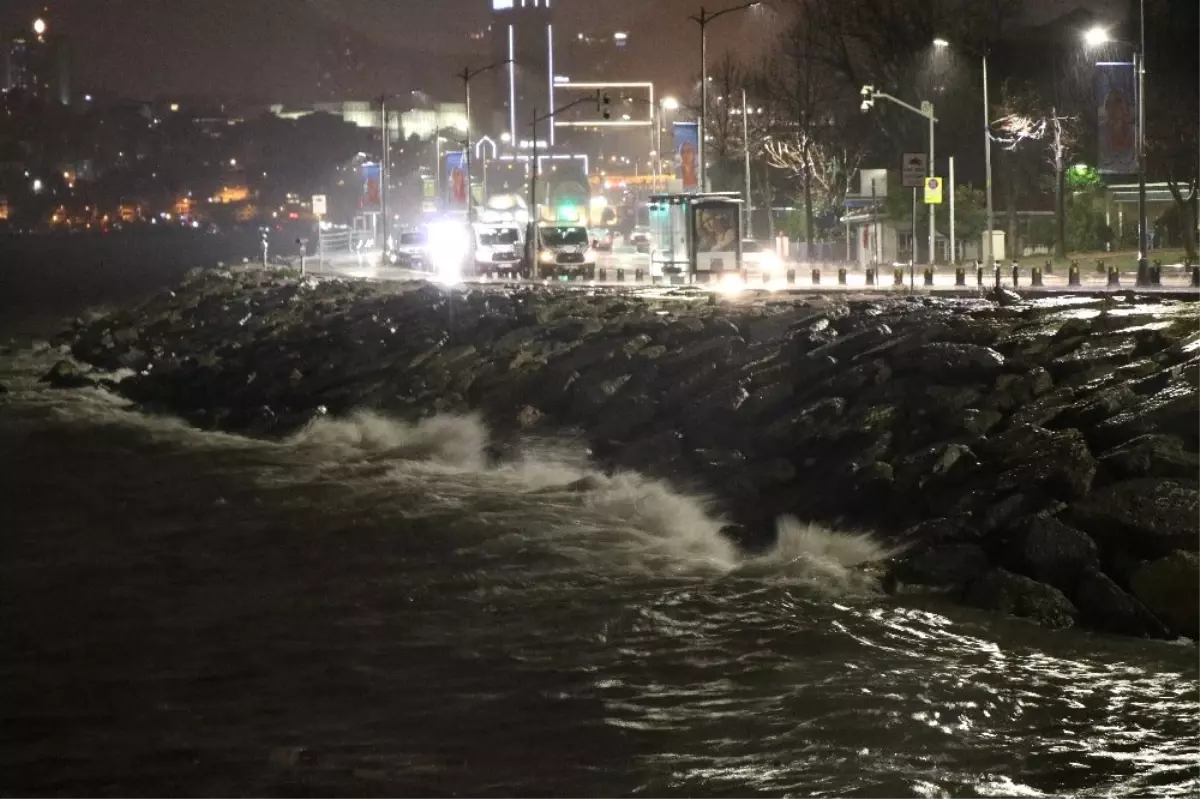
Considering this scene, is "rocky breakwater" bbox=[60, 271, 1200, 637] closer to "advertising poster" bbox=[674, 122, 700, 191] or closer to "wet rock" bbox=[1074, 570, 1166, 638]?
"wet rock" bbox=[1074, 570, 1166, 638]

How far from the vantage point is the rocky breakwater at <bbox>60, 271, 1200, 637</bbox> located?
1476cm

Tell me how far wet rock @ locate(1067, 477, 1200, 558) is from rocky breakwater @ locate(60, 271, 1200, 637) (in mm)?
22

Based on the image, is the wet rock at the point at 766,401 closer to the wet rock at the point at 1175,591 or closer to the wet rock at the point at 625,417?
the wet rock at the point at 625,417

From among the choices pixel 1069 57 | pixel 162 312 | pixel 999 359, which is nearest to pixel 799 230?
pixel 1069 57

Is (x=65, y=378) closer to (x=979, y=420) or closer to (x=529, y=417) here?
(x=529, y=417)

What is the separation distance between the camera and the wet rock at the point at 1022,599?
1407 centimetres

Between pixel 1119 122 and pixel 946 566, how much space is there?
34.4m

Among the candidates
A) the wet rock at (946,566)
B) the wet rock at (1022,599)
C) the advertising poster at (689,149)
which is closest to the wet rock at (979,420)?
the wet rock at (946,566)

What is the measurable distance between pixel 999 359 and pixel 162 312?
46.0 meters

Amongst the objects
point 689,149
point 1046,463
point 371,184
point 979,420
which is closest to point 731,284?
point 689,149

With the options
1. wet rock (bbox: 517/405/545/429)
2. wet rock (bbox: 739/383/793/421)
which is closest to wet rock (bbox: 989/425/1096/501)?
wet rock (bbox: 739/383/793/421)

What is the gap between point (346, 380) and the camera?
110 feet

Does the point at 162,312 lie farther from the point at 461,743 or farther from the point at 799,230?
the point at 461,743

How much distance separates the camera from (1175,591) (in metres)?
13.7
